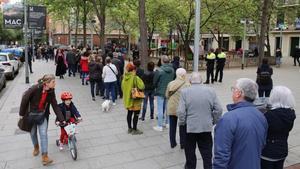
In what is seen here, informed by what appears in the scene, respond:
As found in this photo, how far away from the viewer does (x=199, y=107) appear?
469cm

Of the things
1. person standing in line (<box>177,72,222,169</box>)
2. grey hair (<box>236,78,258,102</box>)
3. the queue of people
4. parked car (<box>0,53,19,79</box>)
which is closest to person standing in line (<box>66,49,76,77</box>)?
parked car (<box>0,53,19,79</box>)

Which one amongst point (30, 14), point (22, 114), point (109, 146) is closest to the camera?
point (22, 114)

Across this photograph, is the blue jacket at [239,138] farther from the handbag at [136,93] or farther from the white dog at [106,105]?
the white dog at [106,105]

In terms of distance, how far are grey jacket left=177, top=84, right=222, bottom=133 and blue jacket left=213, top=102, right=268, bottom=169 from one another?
55.7 inches

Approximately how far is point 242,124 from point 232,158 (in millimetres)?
364

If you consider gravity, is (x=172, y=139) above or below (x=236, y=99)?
below

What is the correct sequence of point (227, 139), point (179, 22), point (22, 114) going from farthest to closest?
point (179, 22) → point (22, 114) → point (227, 139)

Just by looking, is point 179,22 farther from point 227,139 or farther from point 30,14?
point 227,139

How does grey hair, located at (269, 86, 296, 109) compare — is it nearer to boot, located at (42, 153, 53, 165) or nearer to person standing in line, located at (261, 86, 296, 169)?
person standing in line, located at (261, 86, 296, 169)

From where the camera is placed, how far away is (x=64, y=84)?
16172 mm

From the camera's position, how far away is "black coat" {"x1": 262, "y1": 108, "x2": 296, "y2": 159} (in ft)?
12.2

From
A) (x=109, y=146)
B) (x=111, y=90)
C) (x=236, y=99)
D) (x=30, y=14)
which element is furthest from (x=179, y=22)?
(x=236, y=99)

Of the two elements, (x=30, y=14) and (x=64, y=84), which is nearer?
(x=64, y=84)

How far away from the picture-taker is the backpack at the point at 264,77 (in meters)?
9.82
